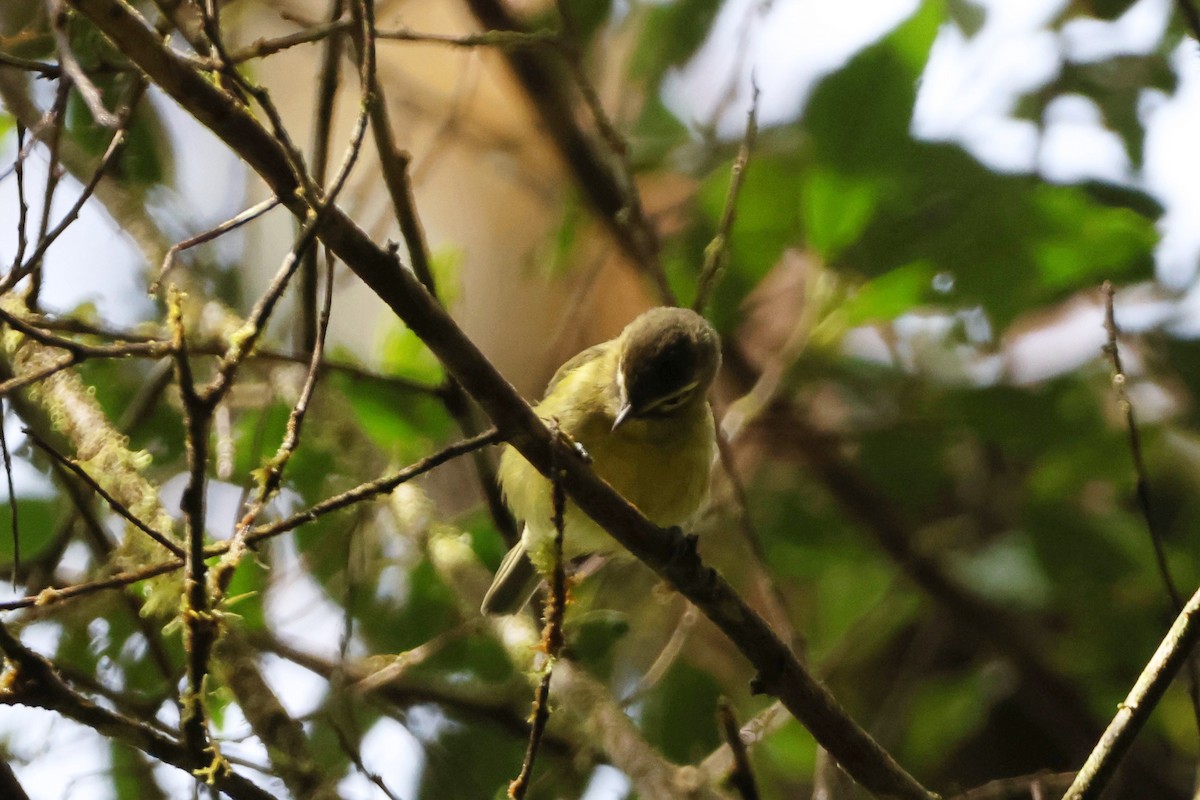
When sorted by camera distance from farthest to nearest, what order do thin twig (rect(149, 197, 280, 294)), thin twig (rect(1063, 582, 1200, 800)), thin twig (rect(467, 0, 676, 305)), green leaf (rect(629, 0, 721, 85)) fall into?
thin twig (rect(467, 0, 676, 305)), green leaf (rect(629, 0, 721, 85)), thin twig (rect(1063, 582, 1200, 800)), thin twig (rect(149, 197, 280, 294))

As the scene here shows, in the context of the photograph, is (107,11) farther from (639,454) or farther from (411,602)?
(411,602)

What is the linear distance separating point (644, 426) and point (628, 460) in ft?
0.32

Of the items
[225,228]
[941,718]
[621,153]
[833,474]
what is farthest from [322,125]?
[941,718]

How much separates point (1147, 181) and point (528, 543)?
1.96 metres

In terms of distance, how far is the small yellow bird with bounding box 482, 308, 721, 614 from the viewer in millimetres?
2586

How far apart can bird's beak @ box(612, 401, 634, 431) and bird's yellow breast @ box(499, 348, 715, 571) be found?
50 millimetres

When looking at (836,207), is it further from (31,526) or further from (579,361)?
(31,526)

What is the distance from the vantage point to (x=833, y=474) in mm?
3799

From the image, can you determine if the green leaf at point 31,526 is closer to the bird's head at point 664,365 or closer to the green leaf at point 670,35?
the bird's head at point 664,365

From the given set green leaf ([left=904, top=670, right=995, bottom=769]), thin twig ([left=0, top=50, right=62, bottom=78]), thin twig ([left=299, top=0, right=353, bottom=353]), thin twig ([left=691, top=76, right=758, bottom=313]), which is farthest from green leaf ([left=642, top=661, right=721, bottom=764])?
thin twig ([left=0, top=50, right=62, bottom=78])

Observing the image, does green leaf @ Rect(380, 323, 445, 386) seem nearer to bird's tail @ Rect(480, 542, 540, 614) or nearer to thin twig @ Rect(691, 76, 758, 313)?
bird's tail @ Rect(480, 542, 540, 614)

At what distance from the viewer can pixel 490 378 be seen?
149 centimetres

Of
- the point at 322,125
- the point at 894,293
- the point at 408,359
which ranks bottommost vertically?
the point at 894,293

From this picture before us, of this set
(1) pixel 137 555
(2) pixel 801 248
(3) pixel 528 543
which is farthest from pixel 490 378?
(2) pixel 801 248
